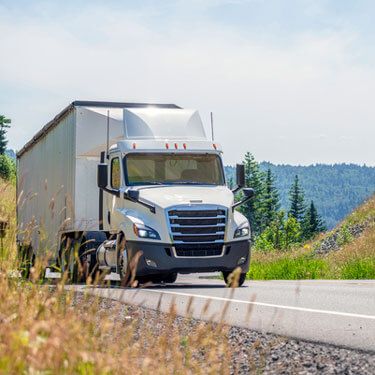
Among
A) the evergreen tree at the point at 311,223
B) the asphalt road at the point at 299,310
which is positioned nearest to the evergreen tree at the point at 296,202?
the evergreen tree at the point at 311,223

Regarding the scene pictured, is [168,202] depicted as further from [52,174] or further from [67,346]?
[67,346]

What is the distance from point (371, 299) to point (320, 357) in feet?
19.2

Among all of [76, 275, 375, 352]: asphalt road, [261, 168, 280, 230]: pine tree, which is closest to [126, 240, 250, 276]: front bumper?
[76, 275, 375, 352]: asphalt road

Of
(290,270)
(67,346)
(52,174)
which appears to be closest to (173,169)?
(52,174)

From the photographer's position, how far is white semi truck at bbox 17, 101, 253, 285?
1681 cm

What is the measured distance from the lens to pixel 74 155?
1883 cm

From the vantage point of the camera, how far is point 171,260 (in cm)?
1677

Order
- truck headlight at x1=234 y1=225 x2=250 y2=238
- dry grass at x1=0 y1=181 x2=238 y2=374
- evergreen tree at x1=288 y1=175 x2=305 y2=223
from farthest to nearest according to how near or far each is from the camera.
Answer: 1. evergreen tree at x1=288 y1=175 x2=305 y2=223
2. truck headlight at x1=234 y1=225 x2=250 y2=238
3. dry grass at x1=0 y1=181 x2=238 y2=374

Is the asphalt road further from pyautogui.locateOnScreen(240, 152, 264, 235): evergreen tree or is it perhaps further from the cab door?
pyautogui.locateOnScreen(240, 152, 264, 235): evergreen tree

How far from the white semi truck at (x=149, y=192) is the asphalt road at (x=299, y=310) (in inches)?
30.7

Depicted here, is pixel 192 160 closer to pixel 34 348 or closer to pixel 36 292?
pixel 36 292

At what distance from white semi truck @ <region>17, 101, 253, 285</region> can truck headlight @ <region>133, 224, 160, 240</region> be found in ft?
0.06

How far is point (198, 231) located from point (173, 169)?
4.94ft

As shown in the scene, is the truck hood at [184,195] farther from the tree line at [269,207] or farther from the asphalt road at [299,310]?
the tree line at [269,207]
